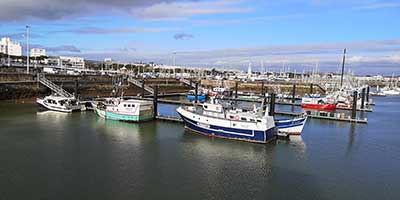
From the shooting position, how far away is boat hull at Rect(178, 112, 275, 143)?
85.4ft

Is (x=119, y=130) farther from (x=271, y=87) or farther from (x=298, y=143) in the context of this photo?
(x=271, y=87)

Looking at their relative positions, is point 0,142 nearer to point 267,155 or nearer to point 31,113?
point 31,113

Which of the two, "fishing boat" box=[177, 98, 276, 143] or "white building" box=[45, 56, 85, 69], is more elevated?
"white building" box=[45, 56, 85, 69]

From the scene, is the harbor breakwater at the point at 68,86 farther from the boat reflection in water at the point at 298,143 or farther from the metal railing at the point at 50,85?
the boat reflection in water at the point at 298,143

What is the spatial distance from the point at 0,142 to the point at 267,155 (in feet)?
58.0

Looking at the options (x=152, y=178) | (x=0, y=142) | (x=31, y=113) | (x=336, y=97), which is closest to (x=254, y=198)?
(x=152, y=178)

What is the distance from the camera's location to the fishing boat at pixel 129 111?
33.5 m

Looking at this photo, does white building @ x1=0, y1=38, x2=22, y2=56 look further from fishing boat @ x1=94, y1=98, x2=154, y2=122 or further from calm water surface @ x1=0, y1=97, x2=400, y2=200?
fishing boat @ x1=94, y1=98, x2=154, y2=122

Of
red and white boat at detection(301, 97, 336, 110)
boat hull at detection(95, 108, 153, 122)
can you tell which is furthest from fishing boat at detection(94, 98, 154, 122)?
red and white boat at detection(301, 97, 336, 110)

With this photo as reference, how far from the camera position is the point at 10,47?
138375mm

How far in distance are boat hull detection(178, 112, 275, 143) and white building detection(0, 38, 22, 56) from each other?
415 feet

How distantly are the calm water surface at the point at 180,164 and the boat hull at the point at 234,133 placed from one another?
26.8 inches

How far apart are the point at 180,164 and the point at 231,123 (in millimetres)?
7806

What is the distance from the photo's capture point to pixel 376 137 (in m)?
30.6
